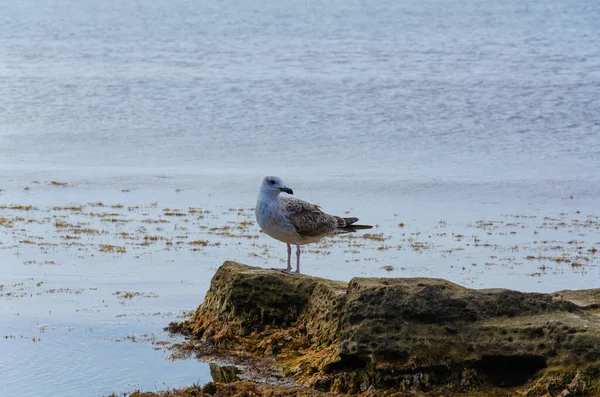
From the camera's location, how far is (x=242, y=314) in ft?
33.4

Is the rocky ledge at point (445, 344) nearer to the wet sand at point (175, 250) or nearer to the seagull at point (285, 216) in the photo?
the wet sand at point (175, 250)

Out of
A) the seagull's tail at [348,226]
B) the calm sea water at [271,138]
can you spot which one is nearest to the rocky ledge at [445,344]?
the calm sea water at [271,138]

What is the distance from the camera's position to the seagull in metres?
10.7

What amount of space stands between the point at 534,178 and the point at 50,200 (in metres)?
11.7

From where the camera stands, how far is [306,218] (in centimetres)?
1095

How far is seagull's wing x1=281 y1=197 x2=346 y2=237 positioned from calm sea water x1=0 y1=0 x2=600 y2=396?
5.72ft

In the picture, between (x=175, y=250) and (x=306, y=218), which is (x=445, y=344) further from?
(x=175, y=250)

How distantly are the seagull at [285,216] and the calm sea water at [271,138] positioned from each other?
61.6 inches

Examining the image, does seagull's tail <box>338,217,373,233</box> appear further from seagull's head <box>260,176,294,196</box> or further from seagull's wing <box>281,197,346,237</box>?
seagull's head <box>260,176,294,196</box>

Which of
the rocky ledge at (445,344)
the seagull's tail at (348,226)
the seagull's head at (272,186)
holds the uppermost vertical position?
the seagull's head at (272,186)

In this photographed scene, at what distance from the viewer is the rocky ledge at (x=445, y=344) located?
26.6ft

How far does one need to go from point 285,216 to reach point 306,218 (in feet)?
0.87

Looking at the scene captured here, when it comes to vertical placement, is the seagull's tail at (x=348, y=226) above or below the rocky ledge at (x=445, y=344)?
above

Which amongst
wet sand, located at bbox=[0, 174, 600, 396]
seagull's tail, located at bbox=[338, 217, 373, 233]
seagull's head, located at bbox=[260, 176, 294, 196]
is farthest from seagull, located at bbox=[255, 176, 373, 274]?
wet sand, located at bbox=[0, 174, 600, 396]
